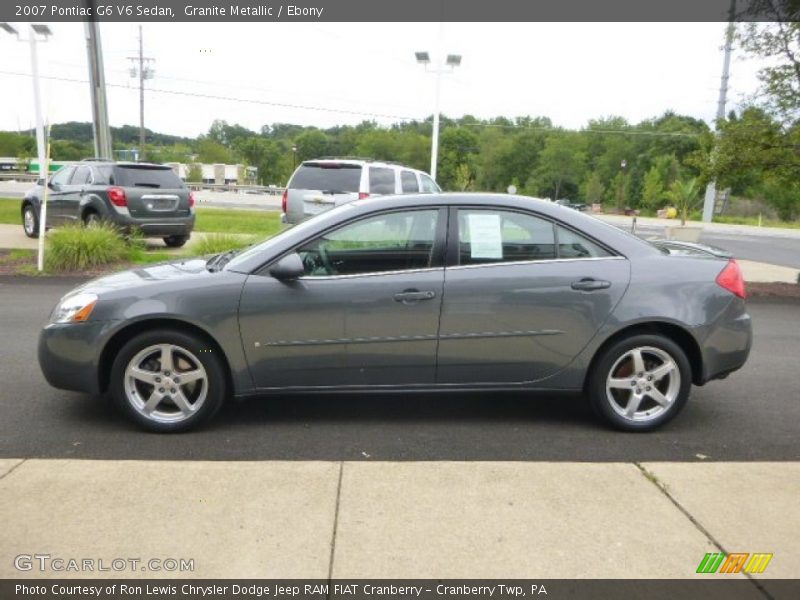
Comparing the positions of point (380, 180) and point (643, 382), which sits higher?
point (380, 180)

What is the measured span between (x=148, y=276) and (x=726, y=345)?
3813 mm

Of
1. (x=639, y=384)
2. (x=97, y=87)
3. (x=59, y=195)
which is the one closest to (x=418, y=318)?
(x=639, y=384)

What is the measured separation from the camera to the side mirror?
390cm

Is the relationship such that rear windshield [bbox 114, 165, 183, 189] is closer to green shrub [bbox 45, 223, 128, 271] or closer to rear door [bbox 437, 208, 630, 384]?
green shrub [bbox 45, 223, 128, 271]

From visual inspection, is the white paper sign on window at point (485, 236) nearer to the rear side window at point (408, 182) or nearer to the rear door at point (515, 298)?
the rear door at point (515, 298)

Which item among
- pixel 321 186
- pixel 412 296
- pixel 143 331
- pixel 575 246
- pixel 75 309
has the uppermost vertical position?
pixel 321 186

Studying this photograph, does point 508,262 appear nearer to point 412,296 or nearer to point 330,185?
point 412,296

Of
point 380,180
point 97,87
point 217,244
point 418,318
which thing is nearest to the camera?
point 418,318

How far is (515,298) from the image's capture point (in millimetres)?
4043

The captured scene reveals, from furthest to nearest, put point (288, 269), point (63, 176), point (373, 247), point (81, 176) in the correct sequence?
point (63, 176)
point (81, 176)
point (373, 247)
point (288, 269)

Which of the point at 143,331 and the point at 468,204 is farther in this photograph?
the point at 468,204

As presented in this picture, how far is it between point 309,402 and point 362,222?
1.43 m

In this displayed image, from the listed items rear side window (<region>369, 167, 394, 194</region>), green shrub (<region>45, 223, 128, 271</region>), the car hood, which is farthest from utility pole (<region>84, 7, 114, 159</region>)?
the car hood
